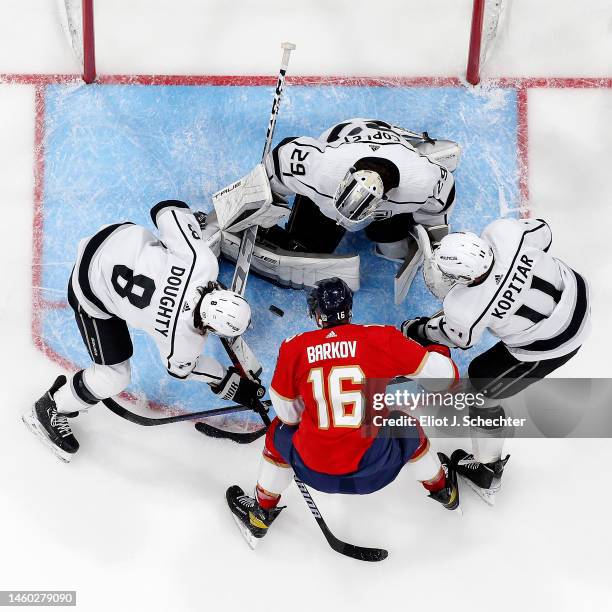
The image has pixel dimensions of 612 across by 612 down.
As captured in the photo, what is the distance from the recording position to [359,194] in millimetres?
4023

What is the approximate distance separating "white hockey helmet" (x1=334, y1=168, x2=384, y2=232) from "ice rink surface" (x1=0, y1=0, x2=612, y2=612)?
922 mm

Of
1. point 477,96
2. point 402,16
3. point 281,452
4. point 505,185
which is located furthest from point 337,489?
point 402,16

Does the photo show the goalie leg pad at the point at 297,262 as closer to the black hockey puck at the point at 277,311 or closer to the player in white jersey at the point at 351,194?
the player in white jersey at the point at 351,194

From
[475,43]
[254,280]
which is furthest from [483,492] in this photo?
[475,43]

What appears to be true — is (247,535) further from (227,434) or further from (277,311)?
(277,311)

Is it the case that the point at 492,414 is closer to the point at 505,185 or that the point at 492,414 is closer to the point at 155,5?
the point at 505,185

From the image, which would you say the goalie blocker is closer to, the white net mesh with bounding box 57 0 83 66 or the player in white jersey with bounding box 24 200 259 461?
the player in white jersey with bounding box 24 200 259 461

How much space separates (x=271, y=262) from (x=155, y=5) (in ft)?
5.96

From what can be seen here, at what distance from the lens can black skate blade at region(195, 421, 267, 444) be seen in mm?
4793

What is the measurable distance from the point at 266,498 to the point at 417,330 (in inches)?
46.5

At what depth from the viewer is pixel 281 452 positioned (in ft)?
13.6

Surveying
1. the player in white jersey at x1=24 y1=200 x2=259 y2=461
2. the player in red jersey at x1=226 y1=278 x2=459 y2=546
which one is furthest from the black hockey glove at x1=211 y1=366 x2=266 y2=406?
the player in red jersey at x1=226 y1=278 x2=459 y2=546

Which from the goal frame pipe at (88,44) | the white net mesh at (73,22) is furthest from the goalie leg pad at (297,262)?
the white net mesh at (73,22)

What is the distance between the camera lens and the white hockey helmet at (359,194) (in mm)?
4020
